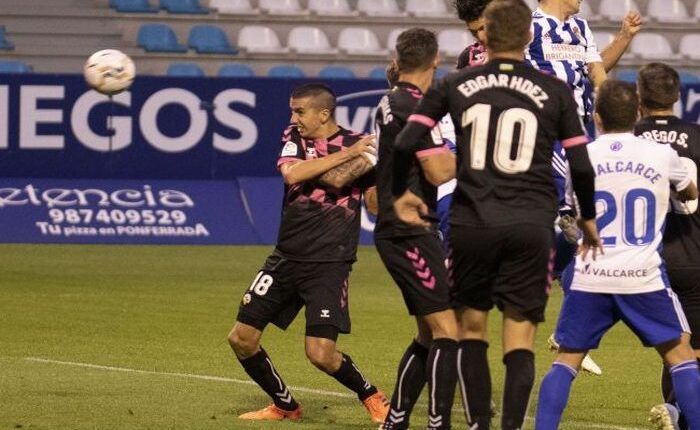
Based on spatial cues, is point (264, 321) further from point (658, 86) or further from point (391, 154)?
point (658, 86)

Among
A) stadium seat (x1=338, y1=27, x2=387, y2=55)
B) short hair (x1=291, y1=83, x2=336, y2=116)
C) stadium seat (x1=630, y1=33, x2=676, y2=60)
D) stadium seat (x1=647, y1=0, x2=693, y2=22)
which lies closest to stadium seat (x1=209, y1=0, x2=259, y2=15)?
stadium seat (x1=338, y1=27, x2=387, y2=55)

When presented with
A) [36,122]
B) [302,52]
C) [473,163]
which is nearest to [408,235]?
[473,163]

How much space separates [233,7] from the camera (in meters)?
25.8

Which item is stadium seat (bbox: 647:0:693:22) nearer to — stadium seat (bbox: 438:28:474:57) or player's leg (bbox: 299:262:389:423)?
stadium seat (bbox: 438:28:474:57)

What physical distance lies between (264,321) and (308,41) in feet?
56.0

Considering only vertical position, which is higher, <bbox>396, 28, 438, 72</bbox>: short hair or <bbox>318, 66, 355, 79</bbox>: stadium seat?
<bbox>396, 28, 438, 72</bbox>: short hair

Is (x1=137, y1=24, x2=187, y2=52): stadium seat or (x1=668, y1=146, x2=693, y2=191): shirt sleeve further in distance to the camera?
(x1=137, y1=24, x2=187, y2=52): stadium seat

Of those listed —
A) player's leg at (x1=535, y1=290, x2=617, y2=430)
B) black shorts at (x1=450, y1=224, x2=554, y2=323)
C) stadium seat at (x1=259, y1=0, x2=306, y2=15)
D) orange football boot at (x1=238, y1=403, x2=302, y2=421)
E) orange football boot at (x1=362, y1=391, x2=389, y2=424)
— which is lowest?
stadium seat at (x1=259, y1=0, x2=306, y2=15)

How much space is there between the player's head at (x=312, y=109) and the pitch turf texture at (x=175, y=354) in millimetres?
1571

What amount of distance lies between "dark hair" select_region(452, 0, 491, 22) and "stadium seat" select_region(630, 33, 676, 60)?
709 inches

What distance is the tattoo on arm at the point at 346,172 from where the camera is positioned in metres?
8.30

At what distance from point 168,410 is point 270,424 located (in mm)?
641

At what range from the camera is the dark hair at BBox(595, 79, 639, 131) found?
23.2 feet

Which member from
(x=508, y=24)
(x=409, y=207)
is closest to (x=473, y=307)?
(x=409, y=207)
